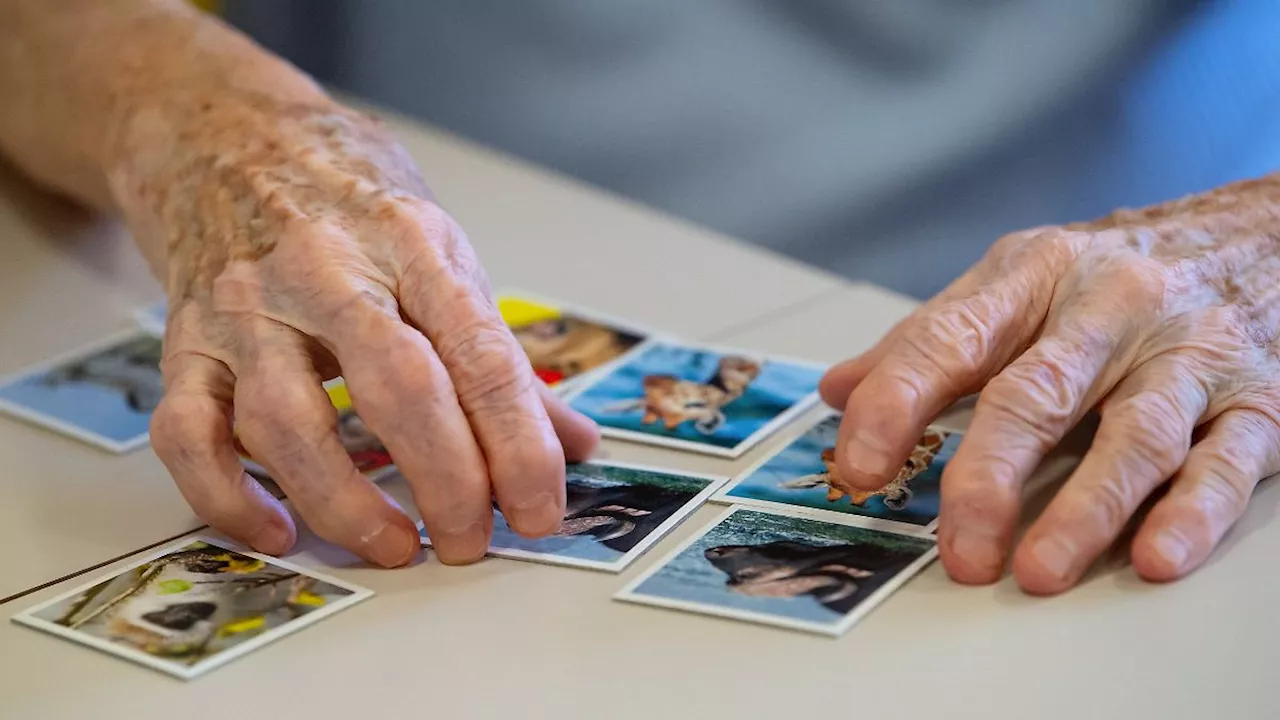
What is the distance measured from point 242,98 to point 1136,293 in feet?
2.28

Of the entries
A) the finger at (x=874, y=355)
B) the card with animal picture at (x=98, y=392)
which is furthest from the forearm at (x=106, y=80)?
the finger at (x=874, y=355)

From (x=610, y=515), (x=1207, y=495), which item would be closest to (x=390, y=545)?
(x=610, y=515)

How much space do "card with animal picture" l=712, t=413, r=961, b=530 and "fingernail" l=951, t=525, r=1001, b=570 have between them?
7 centimetres

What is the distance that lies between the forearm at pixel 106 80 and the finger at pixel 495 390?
0.97 ft

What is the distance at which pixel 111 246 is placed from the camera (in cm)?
132

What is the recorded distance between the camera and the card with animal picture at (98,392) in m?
1.01

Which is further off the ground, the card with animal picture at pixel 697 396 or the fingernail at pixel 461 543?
the card with animal picture at pixel 697 396

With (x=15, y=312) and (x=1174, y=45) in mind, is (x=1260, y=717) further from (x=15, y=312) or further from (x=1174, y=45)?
(x=15, y=312)

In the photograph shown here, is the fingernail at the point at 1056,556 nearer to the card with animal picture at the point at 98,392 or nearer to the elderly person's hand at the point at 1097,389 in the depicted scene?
the elderly person's hand at the point at 1097,389

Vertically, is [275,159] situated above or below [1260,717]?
above

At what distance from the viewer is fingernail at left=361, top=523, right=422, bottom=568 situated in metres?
0.78

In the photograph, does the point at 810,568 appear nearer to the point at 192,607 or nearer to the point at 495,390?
the point at 495,390

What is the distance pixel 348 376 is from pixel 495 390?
0.30 feet

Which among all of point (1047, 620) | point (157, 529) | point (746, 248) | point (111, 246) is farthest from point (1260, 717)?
point (111, 246)
